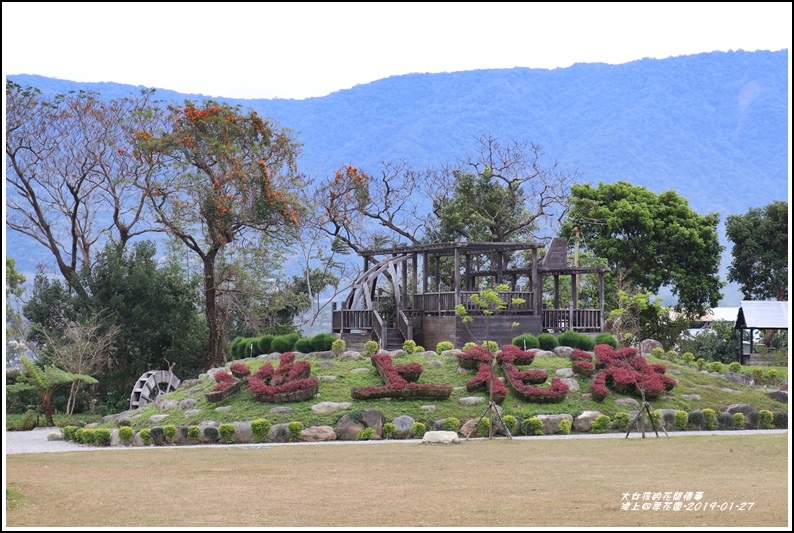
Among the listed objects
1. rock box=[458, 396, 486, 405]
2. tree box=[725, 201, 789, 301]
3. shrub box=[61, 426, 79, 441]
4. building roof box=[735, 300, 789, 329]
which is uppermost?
tree box=[725, 201, 789, 301]

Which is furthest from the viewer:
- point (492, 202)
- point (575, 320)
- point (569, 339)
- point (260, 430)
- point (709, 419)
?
point (492, 202)

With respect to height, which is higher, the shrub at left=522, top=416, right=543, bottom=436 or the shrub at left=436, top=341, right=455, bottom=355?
the shrub at left=436, top=341, right=455, bottom=355

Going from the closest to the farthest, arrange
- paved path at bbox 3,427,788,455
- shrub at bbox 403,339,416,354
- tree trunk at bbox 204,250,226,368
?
1. paved path at bbox 3,427,788,455
2. shrub at bbox 403,339,416,354
3. tree trunk at bbox 204,250,226,368

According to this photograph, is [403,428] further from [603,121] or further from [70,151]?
[603,121]

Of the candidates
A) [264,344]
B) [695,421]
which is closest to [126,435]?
[264,344]

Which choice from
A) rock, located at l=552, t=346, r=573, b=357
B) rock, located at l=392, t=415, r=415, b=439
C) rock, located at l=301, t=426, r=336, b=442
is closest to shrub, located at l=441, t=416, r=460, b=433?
rock, located at l=392, t=415, r=415, b=439

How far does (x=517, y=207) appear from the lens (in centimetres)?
4250

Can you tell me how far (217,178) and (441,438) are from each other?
1796 cm

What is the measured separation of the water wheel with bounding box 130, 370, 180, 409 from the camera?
97.8 feet

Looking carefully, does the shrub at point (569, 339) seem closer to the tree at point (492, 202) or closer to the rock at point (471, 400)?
the rock at point (471, 400)

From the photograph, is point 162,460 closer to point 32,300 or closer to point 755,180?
point 32,300

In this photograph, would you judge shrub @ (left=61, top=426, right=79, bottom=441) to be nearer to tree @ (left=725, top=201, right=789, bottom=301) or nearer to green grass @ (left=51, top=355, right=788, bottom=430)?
green grass @ (left=51, top=355, right=788, bottom=430)

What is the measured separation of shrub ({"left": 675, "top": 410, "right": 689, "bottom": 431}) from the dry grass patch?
273 cm

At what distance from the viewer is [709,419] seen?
23094mm
